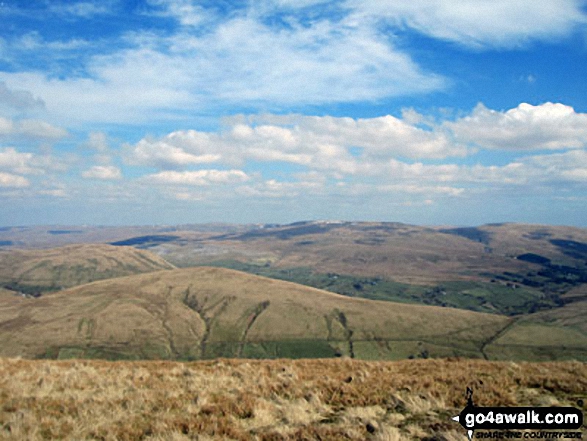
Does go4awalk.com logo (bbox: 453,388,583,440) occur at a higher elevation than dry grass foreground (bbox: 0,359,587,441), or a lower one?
higher

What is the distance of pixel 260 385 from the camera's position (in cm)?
1953

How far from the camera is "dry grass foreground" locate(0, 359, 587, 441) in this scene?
1284cm

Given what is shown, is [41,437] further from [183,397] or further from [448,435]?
[448,435]

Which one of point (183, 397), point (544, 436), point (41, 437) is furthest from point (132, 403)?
point (544, 436)

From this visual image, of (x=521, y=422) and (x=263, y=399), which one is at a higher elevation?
(x=521, y=422)

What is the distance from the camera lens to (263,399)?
1656 cm

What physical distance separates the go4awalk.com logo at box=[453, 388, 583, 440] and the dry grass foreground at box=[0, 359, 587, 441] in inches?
23.7

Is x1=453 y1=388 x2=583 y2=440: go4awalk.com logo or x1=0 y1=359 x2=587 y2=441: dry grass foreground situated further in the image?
x1=0 y1=359 x2=587 y2=441: dry grass foreground

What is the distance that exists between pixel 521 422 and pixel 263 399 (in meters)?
9.78

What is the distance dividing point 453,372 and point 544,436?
10.1 m

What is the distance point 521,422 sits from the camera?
1270 centimetres

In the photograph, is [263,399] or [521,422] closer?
[521,422]

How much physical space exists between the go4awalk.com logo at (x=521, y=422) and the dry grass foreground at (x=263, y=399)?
60cm

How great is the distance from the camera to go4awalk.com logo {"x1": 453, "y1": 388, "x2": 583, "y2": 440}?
1193cm
